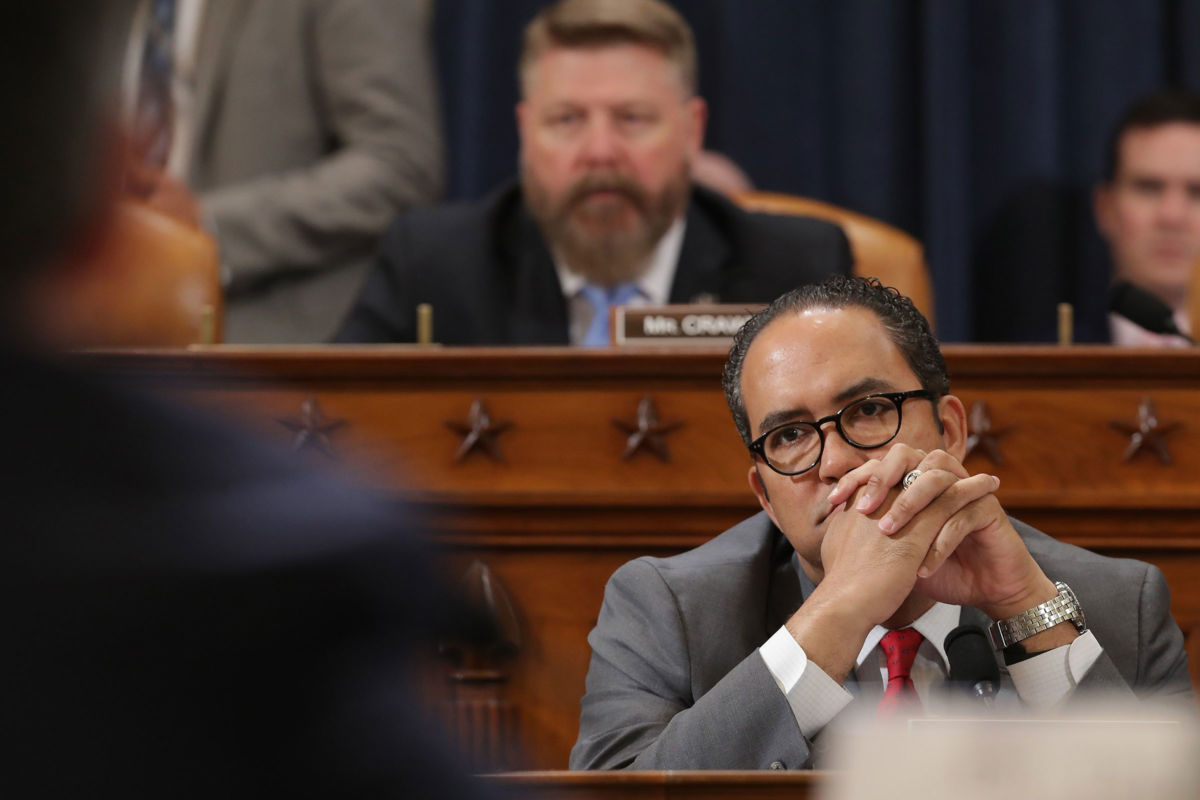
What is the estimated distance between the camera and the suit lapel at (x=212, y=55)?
388 cm

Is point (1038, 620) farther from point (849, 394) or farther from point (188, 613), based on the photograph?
point (188, 613)

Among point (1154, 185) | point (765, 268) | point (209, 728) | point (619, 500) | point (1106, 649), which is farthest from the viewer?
point (1154, 185)

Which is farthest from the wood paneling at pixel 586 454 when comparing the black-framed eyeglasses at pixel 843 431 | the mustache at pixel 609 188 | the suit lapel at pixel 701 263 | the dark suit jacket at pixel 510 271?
the mustache at pixel 609 188

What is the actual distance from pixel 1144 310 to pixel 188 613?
201 cm

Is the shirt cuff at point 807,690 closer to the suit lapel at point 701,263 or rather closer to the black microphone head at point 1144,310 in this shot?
the black microphone head at point 1144,310

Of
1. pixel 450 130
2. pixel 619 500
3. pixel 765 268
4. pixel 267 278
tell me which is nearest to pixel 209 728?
pixel 619 500

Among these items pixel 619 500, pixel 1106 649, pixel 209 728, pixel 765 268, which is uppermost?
pixel 765 268

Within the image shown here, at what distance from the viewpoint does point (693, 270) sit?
10.1ft

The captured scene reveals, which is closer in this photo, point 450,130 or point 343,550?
point 343,550

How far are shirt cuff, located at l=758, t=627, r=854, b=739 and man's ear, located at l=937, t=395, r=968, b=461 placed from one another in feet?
1.24

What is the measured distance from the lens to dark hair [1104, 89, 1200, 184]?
12.1 feet

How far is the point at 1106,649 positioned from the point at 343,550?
1357 mm

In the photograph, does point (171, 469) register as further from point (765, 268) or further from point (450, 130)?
point (450, 130)

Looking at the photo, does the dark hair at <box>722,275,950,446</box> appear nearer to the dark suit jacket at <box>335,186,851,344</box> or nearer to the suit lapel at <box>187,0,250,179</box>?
the dark suit jacket at <box>335,186,851,344</box>
